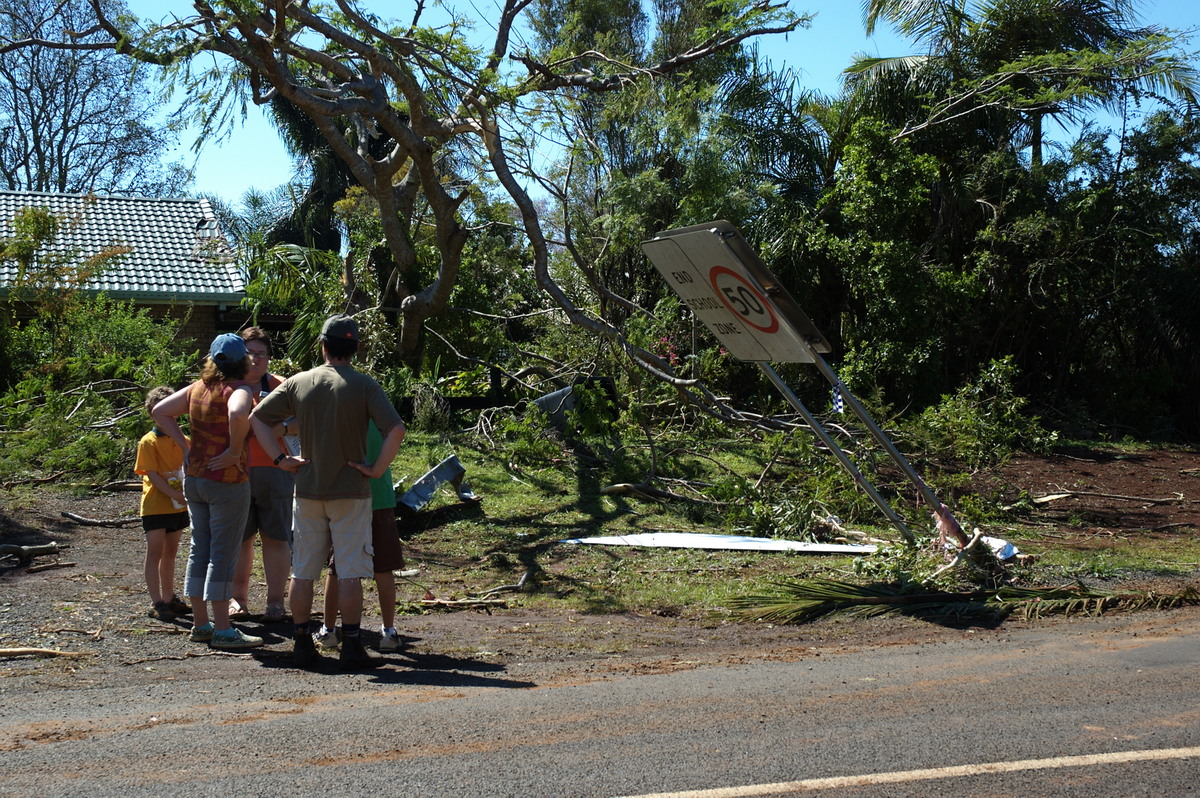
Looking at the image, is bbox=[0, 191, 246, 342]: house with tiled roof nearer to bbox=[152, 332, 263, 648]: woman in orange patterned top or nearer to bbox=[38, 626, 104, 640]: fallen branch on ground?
bbox=[38, 626, 104, 640]: fallen branch on ground

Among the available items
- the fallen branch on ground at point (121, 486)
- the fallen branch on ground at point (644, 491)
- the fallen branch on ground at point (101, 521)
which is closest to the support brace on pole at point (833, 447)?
the fallen branch on ground at point (644, 491)

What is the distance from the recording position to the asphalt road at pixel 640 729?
3654 millimetres

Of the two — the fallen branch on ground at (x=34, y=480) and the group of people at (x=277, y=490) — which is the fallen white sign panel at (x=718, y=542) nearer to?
the group of people at (x=277, y=490)

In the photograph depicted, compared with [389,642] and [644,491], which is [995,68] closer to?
[644,491]

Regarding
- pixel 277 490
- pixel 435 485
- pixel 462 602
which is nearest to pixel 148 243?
pixel 435 485

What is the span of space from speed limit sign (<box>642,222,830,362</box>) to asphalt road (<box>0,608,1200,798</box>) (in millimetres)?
2467

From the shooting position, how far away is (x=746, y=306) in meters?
7.34

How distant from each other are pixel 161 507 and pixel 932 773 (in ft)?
15.7

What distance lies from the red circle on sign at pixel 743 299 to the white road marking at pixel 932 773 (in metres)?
3.83

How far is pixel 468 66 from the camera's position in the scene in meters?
12.7

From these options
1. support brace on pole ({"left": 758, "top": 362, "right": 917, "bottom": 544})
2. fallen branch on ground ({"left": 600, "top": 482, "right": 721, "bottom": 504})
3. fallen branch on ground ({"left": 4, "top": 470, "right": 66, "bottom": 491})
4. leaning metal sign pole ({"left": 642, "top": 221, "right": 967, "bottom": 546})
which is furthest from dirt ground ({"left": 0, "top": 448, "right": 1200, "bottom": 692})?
fallen branch on ground ({"left": 600, "top": 482, "right": 721, "bottom": 504})

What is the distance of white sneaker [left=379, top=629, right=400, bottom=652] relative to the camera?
5727mm

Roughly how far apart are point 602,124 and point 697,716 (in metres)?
12.7

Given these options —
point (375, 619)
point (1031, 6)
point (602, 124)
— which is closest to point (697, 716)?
point (375, 619)
